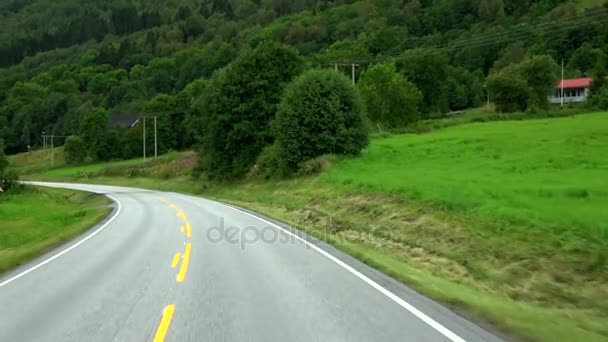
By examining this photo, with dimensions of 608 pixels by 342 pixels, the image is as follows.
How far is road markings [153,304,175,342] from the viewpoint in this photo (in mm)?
6592

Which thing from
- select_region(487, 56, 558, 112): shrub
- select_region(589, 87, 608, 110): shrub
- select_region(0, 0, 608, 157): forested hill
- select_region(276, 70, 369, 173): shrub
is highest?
select_region(0, 0, 608, 157): forested hill

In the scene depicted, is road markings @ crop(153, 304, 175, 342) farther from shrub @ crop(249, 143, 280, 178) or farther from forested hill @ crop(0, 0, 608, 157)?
forested hill @ crop(0, 0, 608, 157)

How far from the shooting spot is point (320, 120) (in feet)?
130

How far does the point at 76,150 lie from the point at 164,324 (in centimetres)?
11160

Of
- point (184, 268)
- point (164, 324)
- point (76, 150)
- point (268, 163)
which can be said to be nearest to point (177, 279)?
point (184, 268)

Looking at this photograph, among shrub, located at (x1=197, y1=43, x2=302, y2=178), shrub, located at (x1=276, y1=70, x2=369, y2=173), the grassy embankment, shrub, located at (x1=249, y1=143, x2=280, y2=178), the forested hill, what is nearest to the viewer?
the grassy embankment

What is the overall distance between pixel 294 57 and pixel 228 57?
97.9 metres

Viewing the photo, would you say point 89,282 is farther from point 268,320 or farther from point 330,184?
point 330,184

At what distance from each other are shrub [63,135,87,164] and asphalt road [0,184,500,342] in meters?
102

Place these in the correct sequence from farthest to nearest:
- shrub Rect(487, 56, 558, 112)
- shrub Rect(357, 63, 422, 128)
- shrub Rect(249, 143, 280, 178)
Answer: shrub Rect(357, 63, 422, 128) < shrub Rect(487, 56, 558, 112) < shrub Rect(249, 143, 280, 178)

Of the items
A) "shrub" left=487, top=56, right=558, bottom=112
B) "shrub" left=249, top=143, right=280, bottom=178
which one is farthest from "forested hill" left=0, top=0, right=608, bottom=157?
"shrub" left=249, top=143, right=280, bottom=178

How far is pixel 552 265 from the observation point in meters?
11.5

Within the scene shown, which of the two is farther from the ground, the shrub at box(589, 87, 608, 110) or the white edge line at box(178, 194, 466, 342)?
the shrub at box(589, 87, 608, 110)

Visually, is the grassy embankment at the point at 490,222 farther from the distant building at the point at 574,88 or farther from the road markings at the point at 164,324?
the distant building at the point at 574,88
